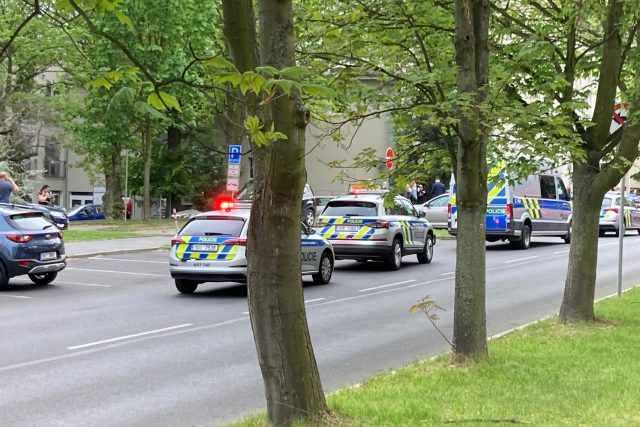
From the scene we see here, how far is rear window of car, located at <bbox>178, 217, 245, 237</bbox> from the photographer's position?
555 inches

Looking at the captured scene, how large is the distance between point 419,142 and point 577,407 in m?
3.83

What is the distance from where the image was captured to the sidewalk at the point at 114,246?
72.1 feet

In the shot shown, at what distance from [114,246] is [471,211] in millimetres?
18029

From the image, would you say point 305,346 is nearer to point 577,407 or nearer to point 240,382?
point 577,407

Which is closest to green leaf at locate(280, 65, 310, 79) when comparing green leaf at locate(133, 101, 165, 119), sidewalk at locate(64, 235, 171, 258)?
green leaf at locate(133, 101, 165, 119)

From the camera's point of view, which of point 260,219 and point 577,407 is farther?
point 577,407

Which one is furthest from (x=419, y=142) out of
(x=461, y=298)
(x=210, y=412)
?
(x=210, y=412)

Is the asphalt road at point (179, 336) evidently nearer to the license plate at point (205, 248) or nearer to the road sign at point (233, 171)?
the license plate at point (205, 248)

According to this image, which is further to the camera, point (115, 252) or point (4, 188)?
point (115, 252)

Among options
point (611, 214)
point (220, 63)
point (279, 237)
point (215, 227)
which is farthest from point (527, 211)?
point (220, 63)

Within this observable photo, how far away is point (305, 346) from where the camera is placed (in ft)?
16.5

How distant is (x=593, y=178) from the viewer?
9.88 meters

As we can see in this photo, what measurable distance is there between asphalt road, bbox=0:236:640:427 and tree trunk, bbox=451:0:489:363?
1163mm

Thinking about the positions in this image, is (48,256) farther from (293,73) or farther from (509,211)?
(509,211)
